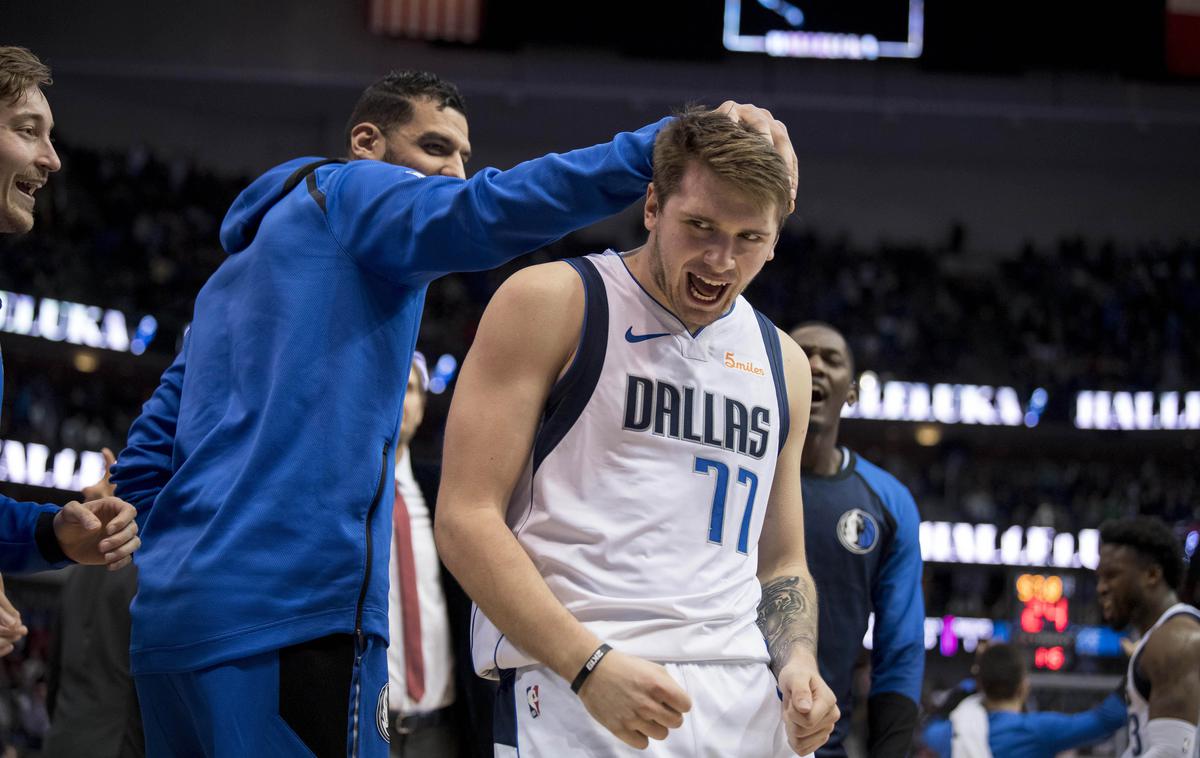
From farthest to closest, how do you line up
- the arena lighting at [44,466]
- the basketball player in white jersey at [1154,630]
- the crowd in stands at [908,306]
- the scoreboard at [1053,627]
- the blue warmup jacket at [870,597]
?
the crowd in stands at [908,306] → the arena lighting at [44,466] → the scoreboard at [1053,627] → the basketball player in white jersey at [1154,630] → the blue warmup jacket at [870,597]

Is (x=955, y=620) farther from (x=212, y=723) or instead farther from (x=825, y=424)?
(x=212, y=723)

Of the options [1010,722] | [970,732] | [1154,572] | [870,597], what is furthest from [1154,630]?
[870,597]

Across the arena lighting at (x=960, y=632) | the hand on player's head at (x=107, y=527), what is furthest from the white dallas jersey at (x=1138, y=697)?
the arena lighting at (x=960, y=632)

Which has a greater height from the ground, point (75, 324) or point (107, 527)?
point (107, 527)

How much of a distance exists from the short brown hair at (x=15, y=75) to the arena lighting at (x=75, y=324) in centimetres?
1806

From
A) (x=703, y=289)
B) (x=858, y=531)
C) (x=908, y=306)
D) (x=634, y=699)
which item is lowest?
(x=908, y=306)

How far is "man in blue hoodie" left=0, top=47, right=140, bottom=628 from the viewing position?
262cm

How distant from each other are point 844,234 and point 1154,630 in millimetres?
21553

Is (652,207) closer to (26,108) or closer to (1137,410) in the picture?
(26,108)

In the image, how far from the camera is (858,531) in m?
4.37

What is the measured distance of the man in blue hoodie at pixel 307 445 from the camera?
2.24 meters

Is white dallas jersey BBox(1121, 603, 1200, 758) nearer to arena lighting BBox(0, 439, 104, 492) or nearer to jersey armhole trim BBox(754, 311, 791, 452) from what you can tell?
jersey armhole trim BBox(754, 311, 791, 452)

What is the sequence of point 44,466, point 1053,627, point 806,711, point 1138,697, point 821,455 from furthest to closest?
point 44,466 → point 1053,627 → point 1138,697 → point 821,455 → point 806,711

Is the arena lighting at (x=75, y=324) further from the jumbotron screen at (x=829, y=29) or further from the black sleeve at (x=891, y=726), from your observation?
the black sleeve at (x=891, y=726)
